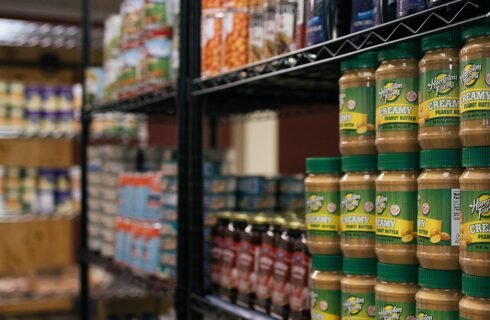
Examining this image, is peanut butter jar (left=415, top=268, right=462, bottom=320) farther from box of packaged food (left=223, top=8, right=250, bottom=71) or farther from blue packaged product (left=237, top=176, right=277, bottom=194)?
blue packaged product (left=237, top=176, right=277, bottom=194)

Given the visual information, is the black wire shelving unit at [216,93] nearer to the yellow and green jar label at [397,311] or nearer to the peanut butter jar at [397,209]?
the peanut butter jar at [397,209]

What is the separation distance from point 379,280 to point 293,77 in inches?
→ 33.5

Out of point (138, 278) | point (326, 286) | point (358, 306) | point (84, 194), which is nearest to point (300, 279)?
point (326, 286)

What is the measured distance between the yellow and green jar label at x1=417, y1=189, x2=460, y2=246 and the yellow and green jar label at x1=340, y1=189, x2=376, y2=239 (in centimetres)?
18

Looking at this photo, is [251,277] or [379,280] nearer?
[379,280]

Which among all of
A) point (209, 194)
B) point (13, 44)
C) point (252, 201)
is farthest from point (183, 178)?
point (13, 44)

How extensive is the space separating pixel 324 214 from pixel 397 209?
25cm

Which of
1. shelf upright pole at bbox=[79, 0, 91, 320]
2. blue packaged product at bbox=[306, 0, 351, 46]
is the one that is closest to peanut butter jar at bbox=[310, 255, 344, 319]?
blue packaged product at bbox=[306, 0, 351, 46]

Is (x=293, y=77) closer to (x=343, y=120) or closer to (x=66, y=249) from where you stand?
(x=343, y=120)

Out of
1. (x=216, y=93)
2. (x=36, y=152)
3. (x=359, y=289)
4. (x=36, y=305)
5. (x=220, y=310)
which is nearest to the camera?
(x=359, y=289)

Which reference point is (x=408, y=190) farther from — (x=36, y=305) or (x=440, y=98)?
(x=36, y=305)

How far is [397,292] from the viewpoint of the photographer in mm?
1361

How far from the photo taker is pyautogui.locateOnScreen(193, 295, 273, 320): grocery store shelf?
6.26 feet

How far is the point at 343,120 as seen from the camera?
1515 millimetres
